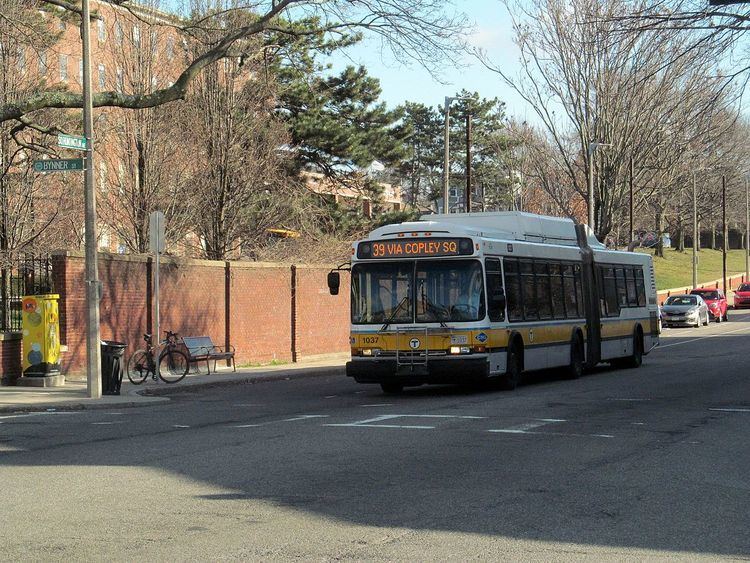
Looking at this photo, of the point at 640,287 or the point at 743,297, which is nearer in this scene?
the point at 640,287

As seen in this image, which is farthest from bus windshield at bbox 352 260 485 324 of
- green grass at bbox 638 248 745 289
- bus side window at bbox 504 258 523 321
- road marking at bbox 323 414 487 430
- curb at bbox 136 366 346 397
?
green grass at bbox 638 248 745 289

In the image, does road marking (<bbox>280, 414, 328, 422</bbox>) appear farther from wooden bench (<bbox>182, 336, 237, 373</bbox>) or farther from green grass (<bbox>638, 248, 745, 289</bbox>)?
green grass (<bbox>638, 248, 745, 289</bbox>)

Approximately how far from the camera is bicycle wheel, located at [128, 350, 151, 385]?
23522mm

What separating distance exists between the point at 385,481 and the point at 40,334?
44.8ft

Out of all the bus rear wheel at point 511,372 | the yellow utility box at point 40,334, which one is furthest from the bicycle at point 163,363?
the bus rear wheel at point 511,372

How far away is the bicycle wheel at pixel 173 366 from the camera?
24.2 meters

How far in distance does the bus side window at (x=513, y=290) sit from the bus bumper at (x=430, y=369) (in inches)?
69.2

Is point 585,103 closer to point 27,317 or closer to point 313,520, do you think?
point 27,317

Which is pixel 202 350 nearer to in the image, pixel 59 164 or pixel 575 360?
pixel 59 164

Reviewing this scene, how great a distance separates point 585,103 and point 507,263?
3348cm

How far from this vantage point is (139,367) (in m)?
23.6

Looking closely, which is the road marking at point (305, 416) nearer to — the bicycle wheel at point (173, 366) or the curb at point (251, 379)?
the curb at point (251, 379)

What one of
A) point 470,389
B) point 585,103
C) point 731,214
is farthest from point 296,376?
point 731,214

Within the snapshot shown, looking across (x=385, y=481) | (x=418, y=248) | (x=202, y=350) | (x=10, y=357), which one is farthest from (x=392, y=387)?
(x=385, y=481)
